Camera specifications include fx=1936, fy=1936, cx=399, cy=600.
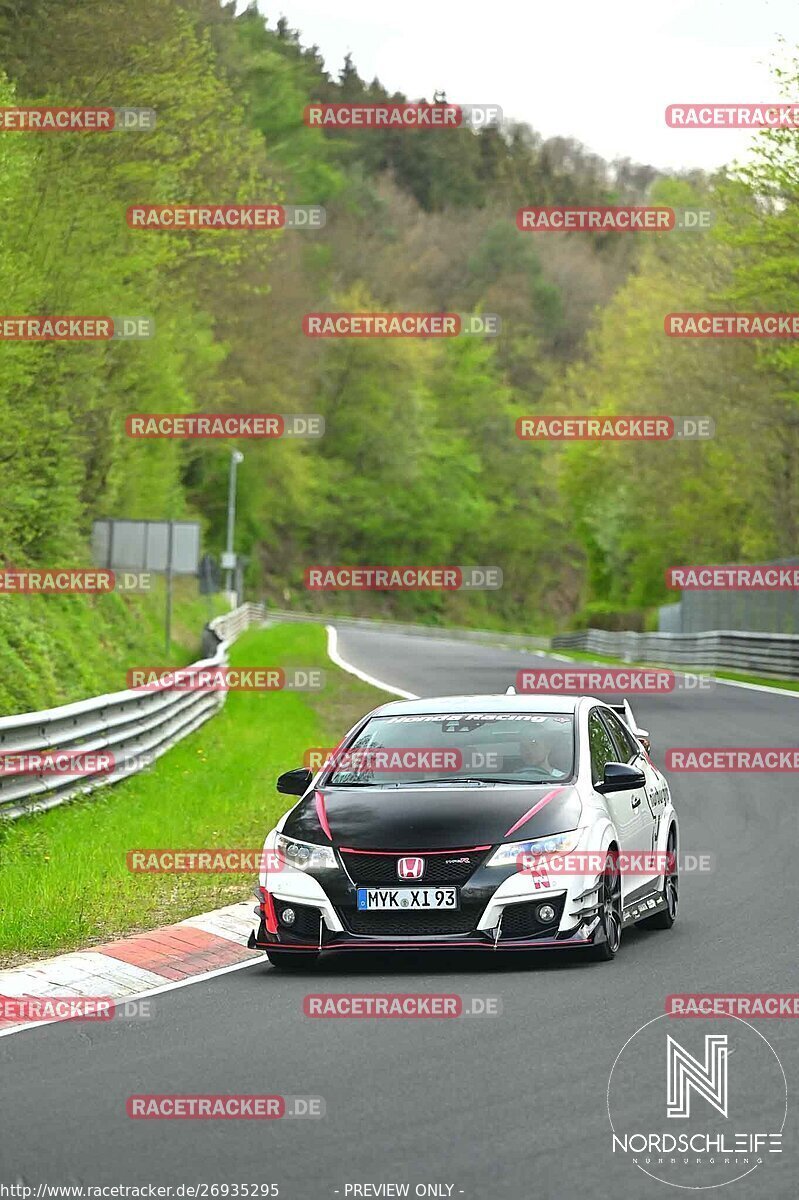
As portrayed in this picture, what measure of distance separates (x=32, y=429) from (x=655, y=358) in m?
40.2

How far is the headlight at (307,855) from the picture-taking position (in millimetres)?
10156

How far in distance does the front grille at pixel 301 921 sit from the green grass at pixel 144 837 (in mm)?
1404

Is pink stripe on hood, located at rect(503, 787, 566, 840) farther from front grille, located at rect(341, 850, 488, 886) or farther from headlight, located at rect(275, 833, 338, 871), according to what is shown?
headlight, located at rect(275, 833, 338, 871)

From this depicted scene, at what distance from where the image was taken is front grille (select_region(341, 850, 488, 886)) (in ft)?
32.8

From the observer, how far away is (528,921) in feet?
32.8

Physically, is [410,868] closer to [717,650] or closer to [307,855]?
[307,855]

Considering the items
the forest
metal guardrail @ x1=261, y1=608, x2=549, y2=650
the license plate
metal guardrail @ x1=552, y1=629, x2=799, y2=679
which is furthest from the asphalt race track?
metal guardrail @ x1=261, y1=608, x2=549, y2=650

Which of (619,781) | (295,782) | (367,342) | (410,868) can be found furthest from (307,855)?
(367,342)

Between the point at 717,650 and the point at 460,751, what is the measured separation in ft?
125

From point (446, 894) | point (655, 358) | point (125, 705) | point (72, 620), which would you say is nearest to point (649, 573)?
point (655, 358)

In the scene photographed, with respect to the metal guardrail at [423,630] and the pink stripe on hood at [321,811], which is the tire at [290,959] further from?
the metal guardrail at [423,630]

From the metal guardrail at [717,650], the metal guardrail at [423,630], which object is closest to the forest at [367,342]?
the metal guardrail at [423,630]

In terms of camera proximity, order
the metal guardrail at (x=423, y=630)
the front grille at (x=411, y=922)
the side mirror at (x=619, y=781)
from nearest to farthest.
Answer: the front grille at (x=411, y=922) < the side mirror at (x=619, y=781) < the metal guardrail at (x=423, y=630)

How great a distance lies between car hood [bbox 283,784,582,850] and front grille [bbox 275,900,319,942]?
0.37 metres
